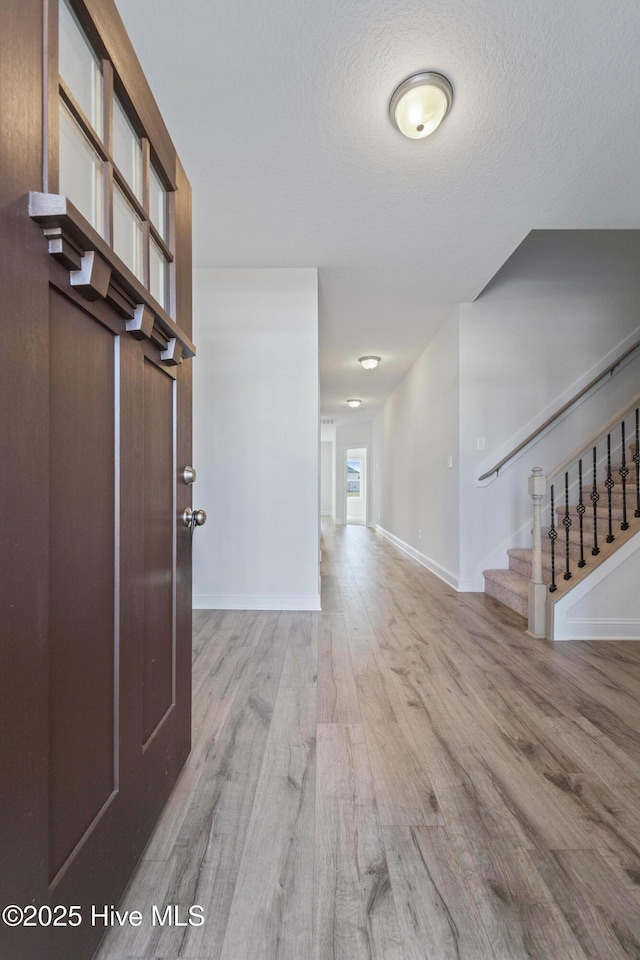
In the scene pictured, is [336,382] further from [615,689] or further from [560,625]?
[615,689]

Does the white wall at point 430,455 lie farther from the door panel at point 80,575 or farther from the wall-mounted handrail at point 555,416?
the door panel at point 80,575

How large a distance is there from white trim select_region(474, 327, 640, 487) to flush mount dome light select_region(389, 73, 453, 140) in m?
2.63

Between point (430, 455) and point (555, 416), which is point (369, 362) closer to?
point (430, 455)

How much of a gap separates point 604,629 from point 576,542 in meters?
0.80

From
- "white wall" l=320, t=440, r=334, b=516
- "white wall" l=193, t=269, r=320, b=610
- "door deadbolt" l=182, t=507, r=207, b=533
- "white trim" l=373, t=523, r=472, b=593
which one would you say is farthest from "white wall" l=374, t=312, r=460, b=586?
"white wall" l=320, t=440, r=334, b=516

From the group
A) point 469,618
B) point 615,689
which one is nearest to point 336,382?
point 469,618

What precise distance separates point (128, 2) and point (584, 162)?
208 cm

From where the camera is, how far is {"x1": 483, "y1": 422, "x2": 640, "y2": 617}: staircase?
2.71 m

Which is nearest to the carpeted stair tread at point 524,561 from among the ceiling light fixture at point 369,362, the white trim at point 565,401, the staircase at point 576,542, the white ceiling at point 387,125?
the staircase at point 576,542

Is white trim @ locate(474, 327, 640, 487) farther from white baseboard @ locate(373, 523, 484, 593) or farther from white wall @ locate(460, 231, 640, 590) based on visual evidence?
white baseboard @ locate(373, 523, 484, 593)

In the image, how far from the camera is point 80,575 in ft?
2.58

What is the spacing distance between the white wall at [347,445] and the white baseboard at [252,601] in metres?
7.05

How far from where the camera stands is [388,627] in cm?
288

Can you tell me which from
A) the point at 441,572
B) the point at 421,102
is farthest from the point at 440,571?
the point at 421,102
